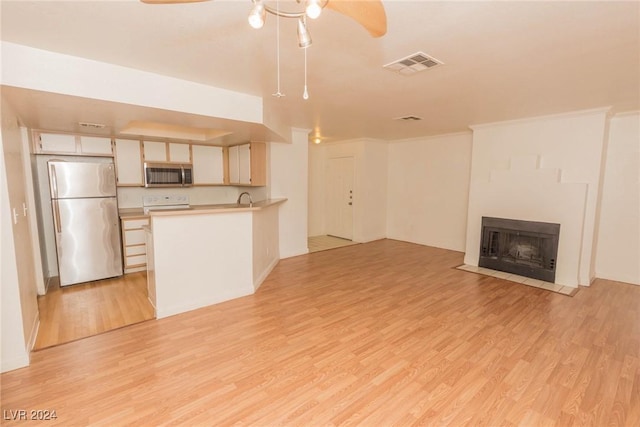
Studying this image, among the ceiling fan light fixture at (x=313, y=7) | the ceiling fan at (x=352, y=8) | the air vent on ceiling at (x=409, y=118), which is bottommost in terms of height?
the ceiling fan light fixture at (x=313, y=7)

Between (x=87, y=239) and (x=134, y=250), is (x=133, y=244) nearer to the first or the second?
(x=134, y=250)

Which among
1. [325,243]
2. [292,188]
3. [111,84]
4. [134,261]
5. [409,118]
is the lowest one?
[325,243]

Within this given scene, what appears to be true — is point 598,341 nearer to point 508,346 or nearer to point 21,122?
point 508,346

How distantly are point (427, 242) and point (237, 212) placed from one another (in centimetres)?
460

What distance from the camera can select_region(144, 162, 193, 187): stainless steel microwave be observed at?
4.81m

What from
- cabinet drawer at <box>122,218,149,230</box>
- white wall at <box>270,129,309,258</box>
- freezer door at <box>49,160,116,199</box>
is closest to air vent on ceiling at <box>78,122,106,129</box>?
freezer door at <box>49,160,116,199</box>

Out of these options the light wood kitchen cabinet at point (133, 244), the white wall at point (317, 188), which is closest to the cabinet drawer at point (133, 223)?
the light wood kitchen cabinet at point (133, 244)

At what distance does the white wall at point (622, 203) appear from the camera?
13.3 feet

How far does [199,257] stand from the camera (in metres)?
3.31

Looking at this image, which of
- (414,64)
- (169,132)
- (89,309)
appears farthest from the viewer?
(169,132)

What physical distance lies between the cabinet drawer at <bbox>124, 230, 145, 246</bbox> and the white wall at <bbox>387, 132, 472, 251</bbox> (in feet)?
17.3

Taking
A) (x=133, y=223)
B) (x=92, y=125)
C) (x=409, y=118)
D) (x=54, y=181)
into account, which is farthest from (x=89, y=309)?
(x=409, y=118)

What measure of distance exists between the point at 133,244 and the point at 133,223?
0.33 metres

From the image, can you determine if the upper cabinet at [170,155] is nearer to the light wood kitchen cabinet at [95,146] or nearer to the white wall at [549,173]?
the light wood kitchen cabinet at [95,146]
